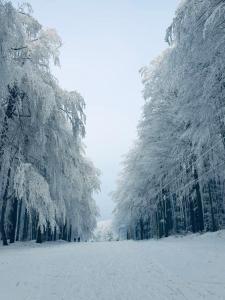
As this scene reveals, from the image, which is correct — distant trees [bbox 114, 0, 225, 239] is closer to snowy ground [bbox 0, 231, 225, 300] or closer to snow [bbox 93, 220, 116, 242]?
snowy ground [bbox 0, 231, 225, 300]

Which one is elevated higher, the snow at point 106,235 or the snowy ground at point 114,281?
the snow at point 106,235

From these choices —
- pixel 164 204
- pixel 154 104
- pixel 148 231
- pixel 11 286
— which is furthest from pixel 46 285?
pixel 148 231

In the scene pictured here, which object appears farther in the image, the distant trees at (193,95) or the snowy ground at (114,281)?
the distant trees at (193,95)

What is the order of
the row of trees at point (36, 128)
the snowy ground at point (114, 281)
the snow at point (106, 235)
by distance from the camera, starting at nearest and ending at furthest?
1. the snowy ground at point (114, 281)
2. the row of trees at point (36, 128)
3. the snow at point (106, 235)

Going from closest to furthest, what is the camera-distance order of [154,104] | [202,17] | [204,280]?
1. [204,280]
2. [202,17]
3. [154,104]

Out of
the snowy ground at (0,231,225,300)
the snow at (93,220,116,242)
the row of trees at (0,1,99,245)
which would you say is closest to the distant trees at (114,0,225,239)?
the row of trees at (0,1,99,245)

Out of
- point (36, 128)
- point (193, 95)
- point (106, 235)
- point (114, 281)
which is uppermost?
point (193, 95)

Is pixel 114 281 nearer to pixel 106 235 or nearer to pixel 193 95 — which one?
pixel 193 95

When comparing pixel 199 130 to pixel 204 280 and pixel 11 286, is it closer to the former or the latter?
pixel 204 280

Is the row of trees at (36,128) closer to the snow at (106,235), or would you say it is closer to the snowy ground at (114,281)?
the snowy ground at (114,281)

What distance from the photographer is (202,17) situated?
11523 mm

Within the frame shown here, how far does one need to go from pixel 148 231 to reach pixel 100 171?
1157 centimetres

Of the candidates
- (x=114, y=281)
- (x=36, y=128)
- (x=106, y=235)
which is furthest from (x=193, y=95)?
(x=106, y=235)

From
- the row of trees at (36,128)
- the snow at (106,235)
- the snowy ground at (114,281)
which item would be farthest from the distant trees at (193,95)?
the snow at (106,235)
